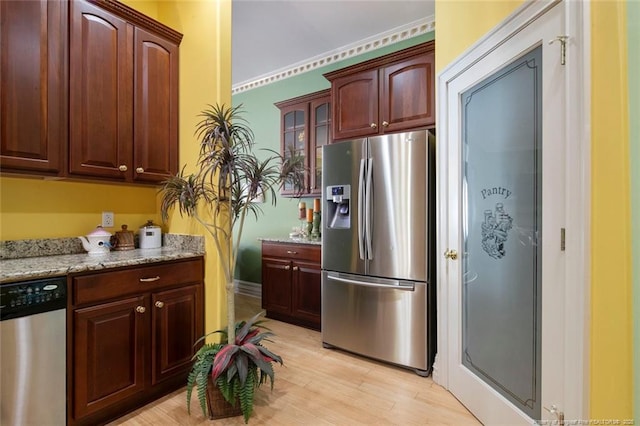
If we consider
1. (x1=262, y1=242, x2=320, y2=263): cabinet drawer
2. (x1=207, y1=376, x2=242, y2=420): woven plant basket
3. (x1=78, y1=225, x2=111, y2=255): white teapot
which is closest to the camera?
(x1=207, y1=376, x2=242, y2=420): woven plant basket

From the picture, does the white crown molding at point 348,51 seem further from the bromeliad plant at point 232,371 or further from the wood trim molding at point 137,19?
the bromeliad plant at point 232,371

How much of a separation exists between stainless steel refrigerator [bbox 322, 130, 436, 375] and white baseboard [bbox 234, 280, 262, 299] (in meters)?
1.80

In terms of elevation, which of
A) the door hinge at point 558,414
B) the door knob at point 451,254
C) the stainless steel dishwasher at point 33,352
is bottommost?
the door hinge at point 558,414

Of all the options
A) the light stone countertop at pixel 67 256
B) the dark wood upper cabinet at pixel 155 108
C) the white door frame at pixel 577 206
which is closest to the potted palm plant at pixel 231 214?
the light stone countertop at pixel 67 256

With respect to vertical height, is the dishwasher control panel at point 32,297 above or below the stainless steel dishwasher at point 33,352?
above

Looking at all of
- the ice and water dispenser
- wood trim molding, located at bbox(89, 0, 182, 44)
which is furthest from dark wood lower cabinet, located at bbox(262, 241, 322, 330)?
wood trim molding, located at bbox(89, 0, 182, 44)

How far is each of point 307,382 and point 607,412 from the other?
1.64m

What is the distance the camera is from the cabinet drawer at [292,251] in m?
3.06

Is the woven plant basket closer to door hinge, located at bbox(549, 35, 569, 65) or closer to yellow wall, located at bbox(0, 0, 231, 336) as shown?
yellow wall, located at bbox(0, 0, 231, 336)

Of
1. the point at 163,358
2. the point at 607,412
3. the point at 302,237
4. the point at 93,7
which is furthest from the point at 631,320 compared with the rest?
the point at 93,7

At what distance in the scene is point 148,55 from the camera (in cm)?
211

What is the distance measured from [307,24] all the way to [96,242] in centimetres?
284

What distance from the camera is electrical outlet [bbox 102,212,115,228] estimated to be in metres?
2.18

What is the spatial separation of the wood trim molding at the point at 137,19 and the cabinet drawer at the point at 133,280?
1684mm
